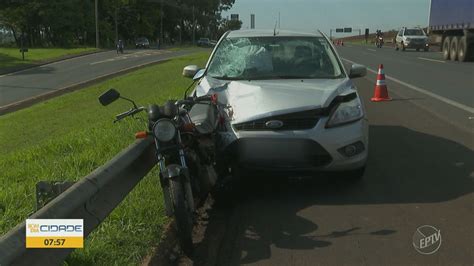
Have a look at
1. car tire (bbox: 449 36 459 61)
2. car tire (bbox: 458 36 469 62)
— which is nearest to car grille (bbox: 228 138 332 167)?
car tire (bbox: 458 36 469 62)

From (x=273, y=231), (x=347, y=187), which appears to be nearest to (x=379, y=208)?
(x=347, y=187)

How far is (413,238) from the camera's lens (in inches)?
173

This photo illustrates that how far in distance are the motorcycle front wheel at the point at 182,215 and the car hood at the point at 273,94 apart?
1.50 metres

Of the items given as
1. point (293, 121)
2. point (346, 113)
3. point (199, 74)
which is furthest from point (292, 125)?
point (199, 74)

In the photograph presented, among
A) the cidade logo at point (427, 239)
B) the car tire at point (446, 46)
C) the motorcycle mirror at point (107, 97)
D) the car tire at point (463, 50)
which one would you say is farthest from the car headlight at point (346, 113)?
the car tire at point (446, 46)

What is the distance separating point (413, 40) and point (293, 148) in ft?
143

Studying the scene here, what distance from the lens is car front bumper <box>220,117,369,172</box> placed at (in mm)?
5332

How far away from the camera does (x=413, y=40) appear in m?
46.2

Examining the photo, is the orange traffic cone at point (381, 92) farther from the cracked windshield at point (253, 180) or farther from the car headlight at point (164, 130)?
the car headlight at point (164, 130)

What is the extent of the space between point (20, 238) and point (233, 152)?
2.84 m

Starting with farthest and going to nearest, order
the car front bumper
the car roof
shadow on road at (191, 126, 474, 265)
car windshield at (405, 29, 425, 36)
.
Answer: car windshield at (405, 29, 425, 36) → the car roof → the car front bumper → shadow on road at (191, 126, 474, 265)

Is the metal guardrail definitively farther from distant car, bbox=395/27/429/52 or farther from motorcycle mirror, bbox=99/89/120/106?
distant car, bbox=395/27/429/52

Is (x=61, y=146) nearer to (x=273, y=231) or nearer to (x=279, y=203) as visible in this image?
(x=279, y=203)

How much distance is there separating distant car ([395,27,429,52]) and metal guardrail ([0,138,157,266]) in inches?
1740
